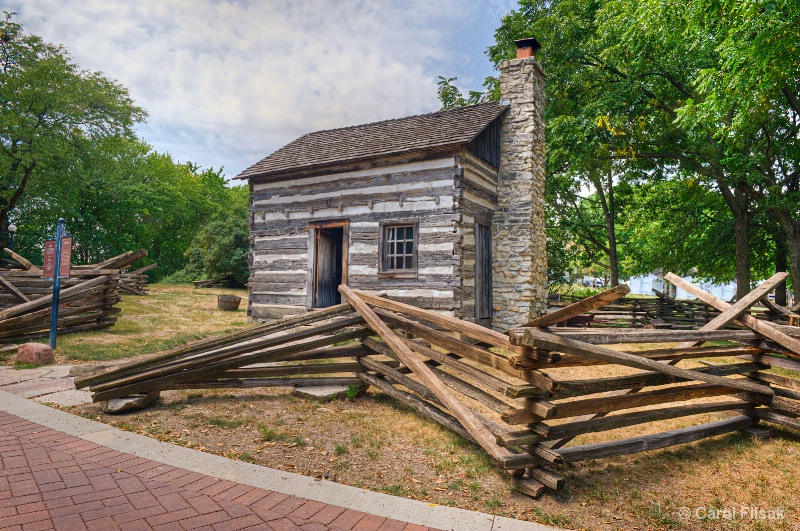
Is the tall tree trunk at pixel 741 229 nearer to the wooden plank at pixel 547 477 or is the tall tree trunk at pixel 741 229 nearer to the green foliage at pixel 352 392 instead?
the green foliage at pixel 352 392

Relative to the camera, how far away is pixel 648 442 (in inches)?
162

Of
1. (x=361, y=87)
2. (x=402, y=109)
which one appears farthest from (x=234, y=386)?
(x=402, y=109)

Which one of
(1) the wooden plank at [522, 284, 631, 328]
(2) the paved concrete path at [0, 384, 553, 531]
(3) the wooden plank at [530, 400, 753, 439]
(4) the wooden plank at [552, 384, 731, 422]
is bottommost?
(2) the paved concrete path at [0, 384, 553, 531]

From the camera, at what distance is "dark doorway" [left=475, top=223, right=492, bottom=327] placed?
438 inches

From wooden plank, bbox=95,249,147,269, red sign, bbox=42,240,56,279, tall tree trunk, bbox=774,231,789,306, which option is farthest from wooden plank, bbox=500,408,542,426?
tall tree trunk, bbox=774,231,789,306

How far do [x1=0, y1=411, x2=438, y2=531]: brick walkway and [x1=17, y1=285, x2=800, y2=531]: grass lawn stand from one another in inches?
20.4

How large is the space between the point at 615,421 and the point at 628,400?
233 millimetres

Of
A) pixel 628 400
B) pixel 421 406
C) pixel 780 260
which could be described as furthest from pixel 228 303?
pixel 780 260

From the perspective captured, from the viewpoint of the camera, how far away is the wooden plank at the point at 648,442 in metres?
3.72

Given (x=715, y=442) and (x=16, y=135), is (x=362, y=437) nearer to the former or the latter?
(x=715, y=442)

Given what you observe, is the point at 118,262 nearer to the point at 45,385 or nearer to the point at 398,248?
the point at 45,385

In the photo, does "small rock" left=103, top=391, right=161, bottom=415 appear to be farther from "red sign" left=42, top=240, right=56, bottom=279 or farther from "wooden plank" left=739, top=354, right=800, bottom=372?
"wooden plank" left=739, top=354, right=800, bottom=372

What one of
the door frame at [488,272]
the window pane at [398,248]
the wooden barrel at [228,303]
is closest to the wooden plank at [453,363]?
the window pane at [398,248]

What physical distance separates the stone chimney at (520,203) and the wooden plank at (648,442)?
6501mm
